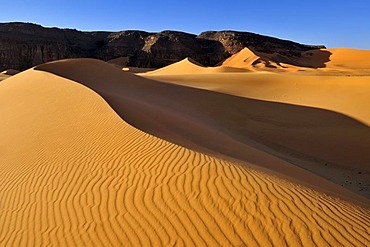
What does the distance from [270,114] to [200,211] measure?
1168 cm

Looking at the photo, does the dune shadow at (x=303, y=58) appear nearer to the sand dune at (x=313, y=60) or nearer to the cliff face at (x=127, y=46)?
the sand dune at (x=313, y=60)

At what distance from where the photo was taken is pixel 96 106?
29.1ft

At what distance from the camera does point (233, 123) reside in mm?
13219

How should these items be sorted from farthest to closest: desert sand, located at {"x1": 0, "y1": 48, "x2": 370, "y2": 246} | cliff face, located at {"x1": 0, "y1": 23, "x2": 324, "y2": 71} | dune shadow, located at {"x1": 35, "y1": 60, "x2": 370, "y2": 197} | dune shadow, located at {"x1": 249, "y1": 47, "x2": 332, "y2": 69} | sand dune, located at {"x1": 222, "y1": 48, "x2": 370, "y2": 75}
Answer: cliff face, located at {"x1": 0, "y1": 23, "x2": 324, "y2": 71} → dune shadow, located at {"x1": 249, "y1": 47, "x2": 332, "y2": 69} → sand dune, located at {"x1": 222, "y1": 48, "x2": 370, "y2": 75} → dune shadow, located at {"x1": 35, "y1": 60, "x2": 370, "y2": 197} → desert sand, located at {"x1": 0, "y1": 48, "x2": 370, "y2": 246}

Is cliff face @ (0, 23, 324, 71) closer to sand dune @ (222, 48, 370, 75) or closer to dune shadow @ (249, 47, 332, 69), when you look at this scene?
dune shadow @ (249, 47, 332, 69)

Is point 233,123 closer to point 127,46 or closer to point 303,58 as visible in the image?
point 303,58

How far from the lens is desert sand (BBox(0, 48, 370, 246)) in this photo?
3379mm

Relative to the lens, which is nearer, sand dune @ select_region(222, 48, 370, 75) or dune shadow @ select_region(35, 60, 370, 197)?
dune shadow @ select_region(35, 60, 370, 197)

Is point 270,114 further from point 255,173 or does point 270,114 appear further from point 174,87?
point 255,173

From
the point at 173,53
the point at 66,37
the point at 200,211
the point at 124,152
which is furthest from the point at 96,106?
the point at 66,37

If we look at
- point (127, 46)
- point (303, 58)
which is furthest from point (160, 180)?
point (127, 46)

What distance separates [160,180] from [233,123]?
9.15 metres

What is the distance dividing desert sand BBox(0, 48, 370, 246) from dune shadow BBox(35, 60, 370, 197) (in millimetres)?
83

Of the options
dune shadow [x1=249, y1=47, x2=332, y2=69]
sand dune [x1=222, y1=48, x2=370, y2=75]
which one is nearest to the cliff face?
dune shadow [x1=249, y1=47, x2=332, y2=69]
